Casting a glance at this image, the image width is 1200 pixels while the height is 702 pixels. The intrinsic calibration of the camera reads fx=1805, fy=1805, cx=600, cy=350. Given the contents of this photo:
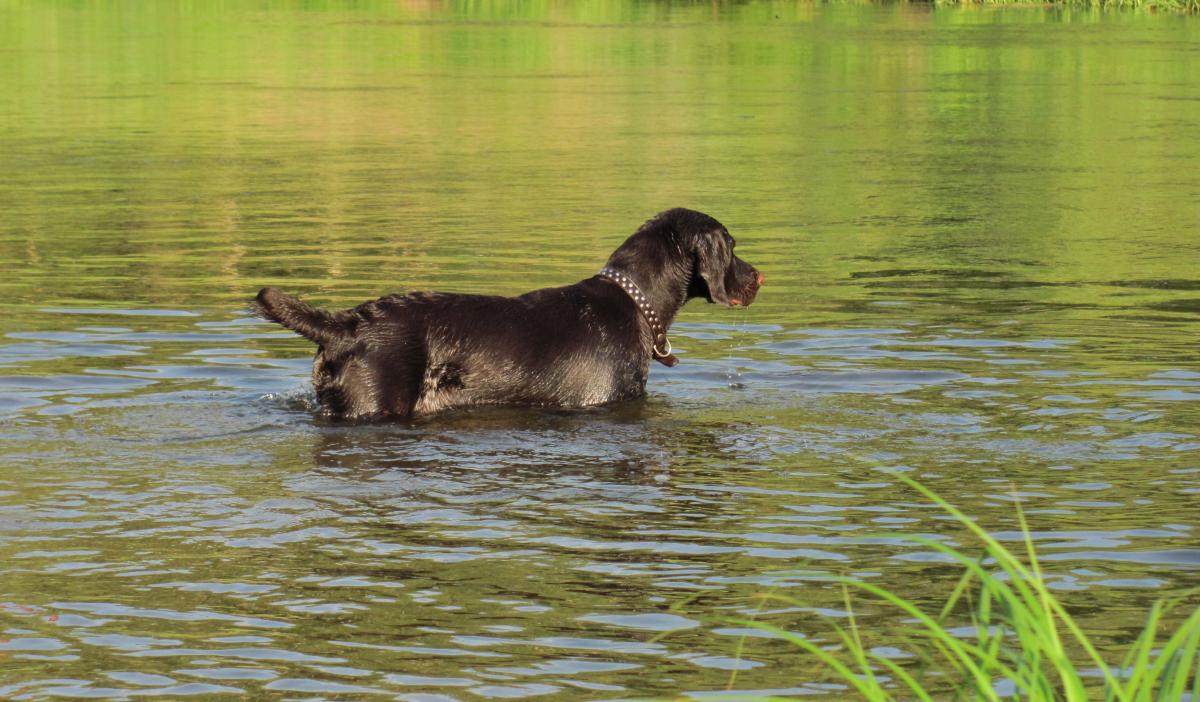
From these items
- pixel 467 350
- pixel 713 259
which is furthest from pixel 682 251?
pixel 467 350

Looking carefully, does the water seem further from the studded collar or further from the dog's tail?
the dog's tail

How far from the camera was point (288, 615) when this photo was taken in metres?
6.02

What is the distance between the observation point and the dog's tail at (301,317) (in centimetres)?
886

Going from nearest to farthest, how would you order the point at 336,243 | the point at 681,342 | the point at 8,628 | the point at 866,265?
the point at 8,628 < the point at 681,342 < the point at 866,265 < the point at 336,243

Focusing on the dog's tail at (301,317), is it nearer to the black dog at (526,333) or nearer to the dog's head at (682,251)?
the black dog at (526,333)

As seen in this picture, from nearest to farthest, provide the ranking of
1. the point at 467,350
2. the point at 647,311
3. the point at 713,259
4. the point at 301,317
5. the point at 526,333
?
the point at 301,317
the point at 467,350
the point at 526,333
the point at 647,311
the point at 713,259

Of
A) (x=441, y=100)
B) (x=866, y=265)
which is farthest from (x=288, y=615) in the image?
(x=441, y=100)

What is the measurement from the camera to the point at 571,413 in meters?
9.68

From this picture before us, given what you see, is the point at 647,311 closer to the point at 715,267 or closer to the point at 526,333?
the point at 715,267

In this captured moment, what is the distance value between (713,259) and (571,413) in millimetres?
1329

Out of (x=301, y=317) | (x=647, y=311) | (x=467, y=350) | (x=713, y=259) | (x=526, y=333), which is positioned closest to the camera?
(x=301, y=317)

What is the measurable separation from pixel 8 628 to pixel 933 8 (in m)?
50.3

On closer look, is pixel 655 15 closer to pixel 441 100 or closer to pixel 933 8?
pixel 933 8

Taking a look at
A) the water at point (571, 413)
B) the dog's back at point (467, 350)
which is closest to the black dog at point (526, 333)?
the dog's back at point (467, 350)
